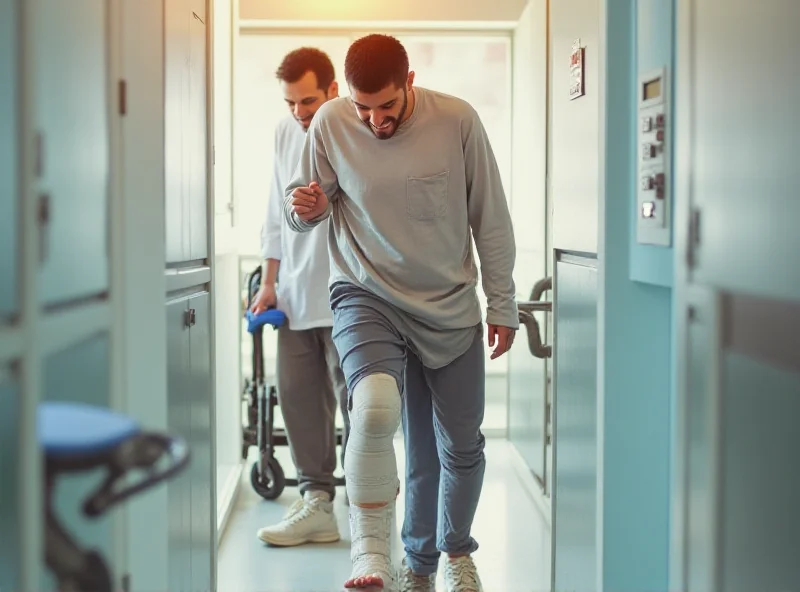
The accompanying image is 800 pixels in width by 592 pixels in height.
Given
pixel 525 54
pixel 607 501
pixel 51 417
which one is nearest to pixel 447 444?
pixel 607 501

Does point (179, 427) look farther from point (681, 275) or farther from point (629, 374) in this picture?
point (681, 275)

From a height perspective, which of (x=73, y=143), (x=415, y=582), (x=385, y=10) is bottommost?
(x=415, y=582)

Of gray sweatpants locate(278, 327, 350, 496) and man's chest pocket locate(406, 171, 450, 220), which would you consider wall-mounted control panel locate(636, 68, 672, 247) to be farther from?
gray sweatpants locate(278, 327, 350, 496)

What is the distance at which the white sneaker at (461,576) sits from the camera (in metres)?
2.80

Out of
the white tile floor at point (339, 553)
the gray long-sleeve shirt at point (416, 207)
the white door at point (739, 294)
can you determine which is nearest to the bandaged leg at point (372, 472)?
the gray long-sleeve shirt at point (416, 207)

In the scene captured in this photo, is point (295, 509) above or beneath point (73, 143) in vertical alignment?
beneath

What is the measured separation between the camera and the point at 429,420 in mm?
2848

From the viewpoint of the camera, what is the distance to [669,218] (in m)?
2.03

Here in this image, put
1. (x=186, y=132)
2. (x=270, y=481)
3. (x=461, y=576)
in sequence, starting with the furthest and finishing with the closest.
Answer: (x=270, y=481) < (x=461, y=576) < (x=186, y=132)

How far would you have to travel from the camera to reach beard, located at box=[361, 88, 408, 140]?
8.55 ft

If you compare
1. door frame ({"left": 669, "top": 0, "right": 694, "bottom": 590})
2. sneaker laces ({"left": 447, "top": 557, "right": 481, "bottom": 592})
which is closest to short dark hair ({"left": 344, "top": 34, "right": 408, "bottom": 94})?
door frame ({"left": 669, "top": 0, "right": 694, "bottom": 590})

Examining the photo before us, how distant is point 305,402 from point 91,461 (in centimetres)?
265

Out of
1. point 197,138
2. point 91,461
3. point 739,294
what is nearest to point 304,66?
point 197,138

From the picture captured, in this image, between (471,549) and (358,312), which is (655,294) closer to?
(358,312)
